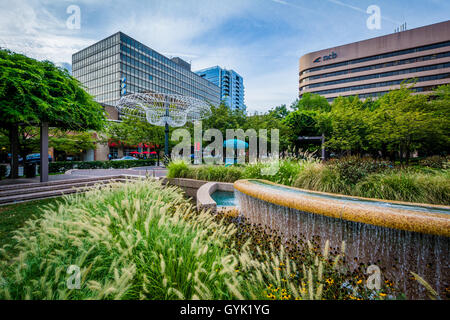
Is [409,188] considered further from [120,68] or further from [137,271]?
[120,68]

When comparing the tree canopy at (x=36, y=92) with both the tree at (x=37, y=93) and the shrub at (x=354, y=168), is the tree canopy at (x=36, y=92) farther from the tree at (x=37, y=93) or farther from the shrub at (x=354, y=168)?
the shrub at (x=354, y=168)

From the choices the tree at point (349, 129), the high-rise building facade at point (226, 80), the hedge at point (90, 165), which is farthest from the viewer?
the high-rise building facade at point (226, 80)

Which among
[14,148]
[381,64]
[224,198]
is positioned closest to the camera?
[224,198]

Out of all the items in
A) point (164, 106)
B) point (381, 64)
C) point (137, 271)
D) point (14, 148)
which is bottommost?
point (137, 271)

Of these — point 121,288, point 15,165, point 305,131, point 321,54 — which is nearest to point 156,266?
point 121,288

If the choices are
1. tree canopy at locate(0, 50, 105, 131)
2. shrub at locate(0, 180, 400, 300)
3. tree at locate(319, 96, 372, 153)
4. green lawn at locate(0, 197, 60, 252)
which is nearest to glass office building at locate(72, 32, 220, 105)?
tree at locate(319, 96, 372, 153)

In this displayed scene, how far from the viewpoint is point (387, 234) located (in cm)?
268

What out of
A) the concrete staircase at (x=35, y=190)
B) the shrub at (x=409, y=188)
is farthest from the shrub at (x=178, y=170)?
the shrub at (x=409, y=188)

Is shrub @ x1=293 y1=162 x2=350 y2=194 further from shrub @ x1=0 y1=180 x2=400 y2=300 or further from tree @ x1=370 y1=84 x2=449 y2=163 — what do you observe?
tree @ x1=370 y1=84 x2=449 y2=163

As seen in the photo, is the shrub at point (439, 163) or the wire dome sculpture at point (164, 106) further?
the wire dome sculpture at point (164, 106)

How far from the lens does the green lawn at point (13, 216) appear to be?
159 inches

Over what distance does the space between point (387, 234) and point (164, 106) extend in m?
17.9

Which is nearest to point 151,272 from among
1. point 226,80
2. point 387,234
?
point 387,234

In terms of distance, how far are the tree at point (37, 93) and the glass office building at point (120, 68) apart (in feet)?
197
